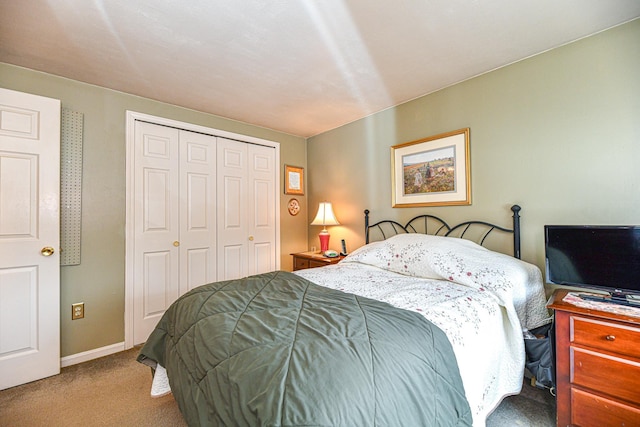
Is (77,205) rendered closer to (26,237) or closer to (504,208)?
(26,237)

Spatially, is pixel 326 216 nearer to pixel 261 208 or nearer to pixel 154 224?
pixel 261 208

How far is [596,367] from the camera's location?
4.49 feet

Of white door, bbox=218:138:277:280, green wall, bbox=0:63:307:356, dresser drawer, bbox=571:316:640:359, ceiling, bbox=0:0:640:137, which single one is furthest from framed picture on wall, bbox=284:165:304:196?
dresser drawer, bbox=571:316:640:359

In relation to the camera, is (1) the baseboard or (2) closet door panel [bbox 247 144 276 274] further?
(2) closet door panel [bbox 247 144 276 274]

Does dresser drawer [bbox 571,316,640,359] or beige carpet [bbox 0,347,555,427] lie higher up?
dresser drawer [bbox 571,316,640,359]

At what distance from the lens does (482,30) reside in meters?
1.78

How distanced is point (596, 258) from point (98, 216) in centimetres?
366

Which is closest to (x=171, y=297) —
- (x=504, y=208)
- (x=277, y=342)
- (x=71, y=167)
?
(x=71, y=167)

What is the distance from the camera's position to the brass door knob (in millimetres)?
2154

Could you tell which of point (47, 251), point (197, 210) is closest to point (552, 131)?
point (197, 210)

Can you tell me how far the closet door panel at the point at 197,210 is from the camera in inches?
117

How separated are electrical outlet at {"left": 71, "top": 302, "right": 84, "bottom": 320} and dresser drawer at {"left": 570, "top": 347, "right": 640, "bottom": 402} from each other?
3.50 meters

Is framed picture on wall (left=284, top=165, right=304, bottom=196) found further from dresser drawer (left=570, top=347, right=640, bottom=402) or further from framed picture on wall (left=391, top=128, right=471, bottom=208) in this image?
dresser drawer (left=570, top=347, right=640, bottom=402)

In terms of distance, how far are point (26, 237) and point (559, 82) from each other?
4.04m
